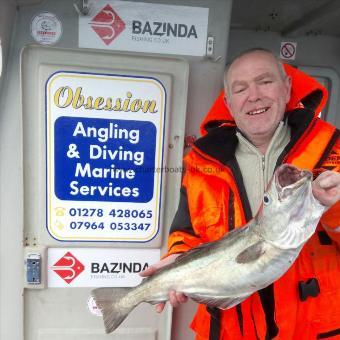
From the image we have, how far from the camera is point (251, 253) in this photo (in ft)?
4.31

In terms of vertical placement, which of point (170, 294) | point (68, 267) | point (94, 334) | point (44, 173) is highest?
point (44, 173)

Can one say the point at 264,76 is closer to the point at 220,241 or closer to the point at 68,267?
the point at 220,241

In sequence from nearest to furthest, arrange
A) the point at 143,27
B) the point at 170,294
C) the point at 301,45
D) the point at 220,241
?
the point at 220,241 → the point at 170,294 → the point at 143,27 → the point at 301,45

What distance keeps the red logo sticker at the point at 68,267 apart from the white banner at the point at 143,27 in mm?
1311

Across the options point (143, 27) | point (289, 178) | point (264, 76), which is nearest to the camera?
point (289, 178)

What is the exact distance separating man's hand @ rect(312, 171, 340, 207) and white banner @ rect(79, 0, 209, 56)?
48.9 inches

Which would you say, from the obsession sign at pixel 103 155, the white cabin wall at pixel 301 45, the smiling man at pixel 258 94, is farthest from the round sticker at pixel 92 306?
the white cabin wall at pixel 301 45

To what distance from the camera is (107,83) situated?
2029 millimetres

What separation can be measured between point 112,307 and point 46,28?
1.59 meters

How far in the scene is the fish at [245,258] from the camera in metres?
1.15

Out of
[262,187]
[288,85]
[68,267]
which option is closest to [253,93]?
[288,85]

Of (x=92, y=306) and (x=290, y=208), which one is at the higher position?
(x=290, y=208)

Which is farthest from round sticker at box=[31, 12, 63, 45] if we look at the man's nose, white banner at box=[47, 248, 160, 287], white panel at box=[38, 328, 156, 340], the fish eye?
white panel at box=[38, 328, 156, 340]

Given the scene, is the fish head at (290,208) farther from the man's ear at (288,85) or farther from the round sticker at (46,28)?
the round sticker at (46,28)
